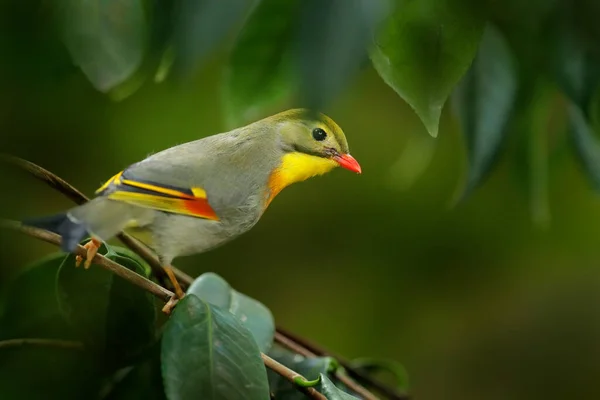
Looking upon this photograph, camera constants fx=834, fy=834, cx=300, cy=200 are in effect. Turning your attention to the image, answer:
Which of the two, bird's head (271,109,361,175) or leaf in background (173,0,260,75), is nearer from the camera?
leaf in background (173,0,260,75)

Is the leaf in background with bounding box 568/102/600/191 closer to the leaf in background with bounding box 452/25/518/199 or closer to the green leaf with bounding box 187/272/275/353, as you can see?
the leaf in background with bounding box 452/25/518/199

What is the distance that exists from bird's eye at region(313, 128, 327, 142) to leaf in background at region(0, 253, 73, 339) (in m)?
0.25

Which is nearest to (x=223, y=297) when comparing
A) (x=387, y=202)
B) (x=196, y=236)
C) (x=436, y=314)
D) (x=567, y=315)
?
(x=196, y=236)

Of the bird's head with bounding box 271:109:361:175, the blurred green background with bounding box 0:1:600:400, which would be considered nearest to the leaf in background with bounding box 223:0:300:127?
the bird's head with bounding box 271:109:361:175

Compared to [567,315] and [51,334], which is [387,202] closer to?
[567,315]

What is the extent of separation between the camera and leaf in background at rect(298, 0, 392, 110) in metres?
0.35

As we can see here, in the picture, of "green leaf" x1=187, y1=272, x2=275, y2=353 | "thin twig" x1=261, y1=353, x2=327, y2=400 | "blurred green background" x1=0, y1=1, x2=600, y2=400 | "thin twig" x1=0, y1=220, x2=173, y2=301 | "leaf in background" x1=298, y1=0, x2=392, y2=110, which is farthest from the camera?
"blurred green background" x1=0, y1=1, x2=600, y2=400

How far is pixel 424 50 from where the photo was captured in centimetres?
49

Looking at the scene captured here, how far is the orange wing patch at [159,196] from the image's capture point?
0.47 metres

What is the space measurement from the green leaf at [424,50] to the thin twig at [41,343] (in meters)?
0.32

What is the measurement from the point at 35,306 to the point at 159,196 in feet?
0.73

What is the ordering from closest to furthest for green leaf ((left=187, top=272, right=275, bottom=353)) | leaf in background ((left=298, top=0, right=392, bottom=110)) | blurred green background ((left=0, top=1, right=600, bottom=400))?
leaf in background ((left=298, top=0, right=392, bottom=110)), green leaf ((left=187, top=272, right=275, bottom=353)), blurred green background ((left=0, top=1, right=600, bottom=400))

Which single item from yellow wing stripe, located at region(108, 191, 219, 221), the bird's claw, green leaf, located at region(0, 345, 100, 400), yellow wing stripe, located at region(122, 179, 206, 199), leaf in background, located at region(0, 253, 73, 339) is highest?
yellow wing stripe, located at region(122, 179, 206, 199)

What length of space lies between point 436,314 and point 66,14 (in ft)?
4.33
